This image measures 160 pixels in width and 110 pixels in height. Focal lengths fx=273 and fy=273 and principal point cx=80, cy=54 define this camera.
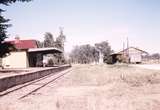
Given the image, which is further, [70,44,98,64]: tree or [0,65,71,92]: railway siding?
[70,44,98,64]: tree

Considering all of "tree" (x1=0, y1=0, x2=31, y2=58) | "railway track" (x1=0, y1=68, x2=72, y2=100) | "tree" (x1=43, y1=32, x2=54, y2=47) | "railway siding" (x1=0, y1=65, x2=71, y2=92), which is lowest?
"railway track" (x1=0, y1=68, x2=72, y2=100)

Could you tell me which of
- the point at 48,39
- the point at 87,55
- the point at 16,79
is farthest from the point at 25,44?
the point at 87,55

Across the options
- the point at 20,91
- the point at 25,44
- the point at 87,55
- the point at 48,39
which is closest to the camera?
the point at 20,91

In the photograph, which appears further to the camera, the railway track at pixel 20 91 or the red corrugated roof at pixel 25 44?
the red corrugated roof at pixel 25 44

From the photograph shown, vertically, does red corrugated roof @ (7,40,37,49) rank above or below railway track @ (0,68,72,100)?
above

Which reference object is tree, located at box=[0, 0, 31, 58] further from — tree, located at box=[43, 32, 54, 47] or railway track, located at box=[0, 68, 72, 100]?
tree, located at box=[43, 32, 54, 47]

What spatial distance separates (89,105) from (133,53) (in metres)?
79.5

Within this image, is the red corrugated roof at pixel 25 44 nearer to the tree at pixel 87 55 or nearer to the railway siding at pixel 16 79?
the railway siding at pixel 16 79

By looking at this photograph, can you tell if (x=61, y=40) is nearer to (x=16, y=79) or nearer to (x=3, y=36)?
(x=3, y=36)

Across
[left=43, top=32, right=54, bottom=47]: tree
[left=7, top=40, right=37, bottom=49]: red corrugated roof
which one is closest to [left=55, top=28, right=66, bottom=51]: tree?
[left=43, top=32, right=54, bottom=47]: tree

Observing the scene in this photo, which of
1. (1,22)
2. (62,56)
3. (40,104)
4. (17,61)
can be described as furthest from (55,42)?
(40,104)

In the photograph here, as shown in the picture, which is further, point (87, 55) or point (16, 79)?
point (87, 55)

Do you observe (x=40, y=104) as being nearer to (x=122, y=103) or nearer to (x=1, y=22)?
(x=122, y=103)

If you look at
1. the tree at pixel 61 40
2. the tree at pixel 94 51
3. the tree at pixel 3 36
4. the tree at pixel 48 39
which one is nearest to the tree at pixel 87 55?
the tree at pixel 94 51
